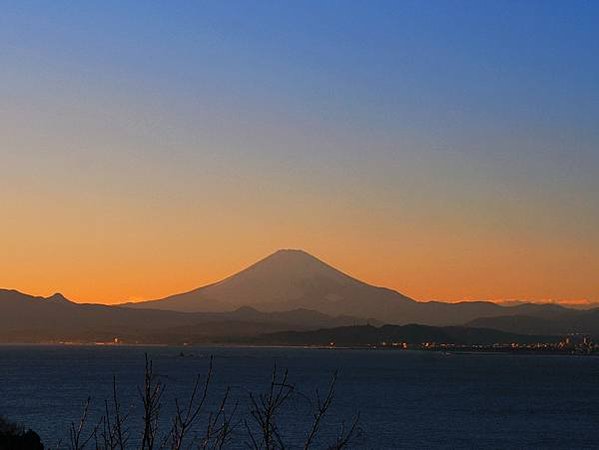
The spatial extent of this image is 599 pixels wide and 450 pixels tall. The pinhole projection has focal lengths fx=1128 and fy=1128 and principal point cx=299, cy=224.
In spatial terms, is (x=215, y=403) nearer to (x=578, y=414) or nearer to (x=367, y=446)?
(x=578, y=414)

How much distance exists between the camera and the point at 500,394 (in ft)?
307

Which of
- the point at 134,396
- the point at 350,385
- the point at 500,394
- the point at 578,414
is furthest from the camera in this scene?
the point at 350,385

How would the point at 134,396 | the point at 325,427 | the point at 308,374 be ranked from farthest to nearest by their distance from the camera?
A: the point at 308,374, the point at 134,396, the point at 325,427

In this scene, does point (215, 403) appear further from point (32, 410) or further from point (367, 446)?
point (367, 446)

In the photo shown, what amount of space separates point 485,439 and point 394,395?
3385 cm

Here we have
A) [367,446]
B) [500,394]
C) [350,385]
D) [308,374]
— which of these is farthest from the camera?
[308,374]

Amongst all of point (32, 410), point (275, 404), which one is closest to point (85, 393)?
point (32, 410)

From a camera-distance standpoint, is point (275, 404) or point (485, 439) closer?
point (275, 404)

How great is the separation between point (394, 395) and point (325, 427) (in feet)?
101

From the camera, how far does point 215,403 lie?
7556cm

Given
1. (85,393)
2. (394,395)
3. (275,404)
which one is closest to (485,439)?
(394,395)

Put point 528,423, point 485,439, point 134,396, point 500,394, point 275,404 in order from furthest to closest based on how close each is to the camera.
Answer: point 500,394 < point 134,396 < point 528,423 < point 485,439 < point 275,404

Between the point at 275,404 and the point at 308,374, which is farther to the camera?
the point at 308,374

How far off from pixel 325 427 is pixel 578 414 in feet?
72.3
